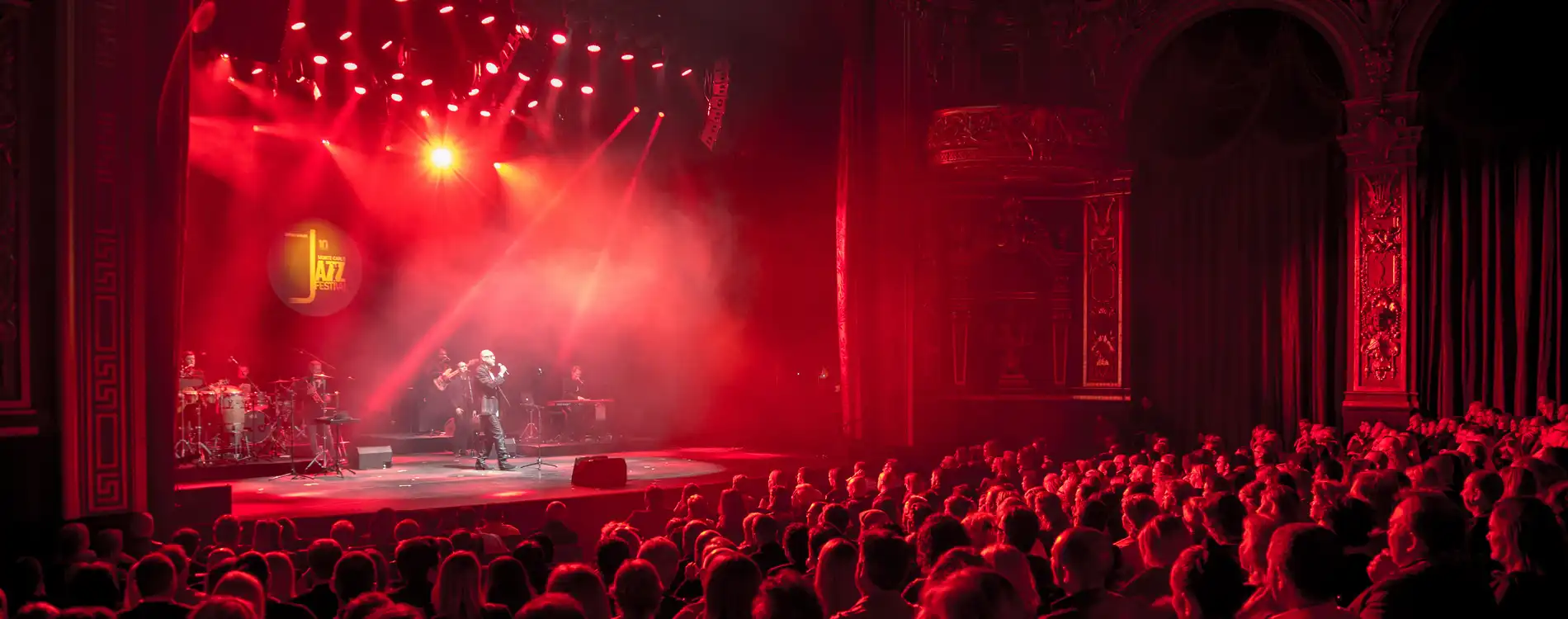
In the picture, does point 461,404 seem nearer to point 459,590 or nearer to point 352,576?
point 352,576

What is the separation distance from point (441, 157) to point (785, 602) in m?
17.8

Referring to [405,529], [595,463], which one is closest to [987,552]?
[405,529]

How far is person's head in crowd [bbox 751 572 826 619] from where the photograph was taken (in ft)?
8.94

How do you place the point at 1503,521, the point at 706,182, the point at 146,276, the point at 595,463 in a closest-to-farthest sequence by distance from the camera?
1. the point at 1503,521
2. the point at 146,276
3. the point at 595,463
4. the point at 706,182

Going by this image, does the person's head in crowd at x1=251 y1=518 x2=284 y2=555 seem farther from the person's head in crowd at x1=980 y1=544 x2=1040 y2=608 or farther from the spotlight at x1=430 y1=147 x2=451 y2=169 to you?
the spotlight at x1=430 y1=147 x2=451 y2=169

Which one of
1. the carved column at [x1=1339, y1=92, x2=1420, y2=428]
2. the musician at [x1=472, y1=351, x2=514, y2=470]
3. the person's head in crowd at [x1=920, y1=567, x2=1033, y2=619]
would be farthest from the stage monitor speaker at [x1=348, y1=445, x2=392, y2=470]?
the person's head in crowd at [x1=920, y1=567, x2=1033, y2=619]

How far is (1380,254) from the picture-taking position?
42.0ft

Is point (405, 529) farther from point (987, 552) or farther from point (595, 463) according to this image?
point (595, 463)

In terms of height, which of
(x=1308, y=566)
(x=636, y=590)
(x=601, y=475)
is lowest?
(x=601, y=475)

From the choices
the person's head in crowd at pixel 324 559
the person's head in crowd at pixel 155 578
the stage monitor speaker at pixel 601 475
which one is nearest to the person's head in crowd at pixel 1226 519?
the person's head in crowd at pixel 324 559

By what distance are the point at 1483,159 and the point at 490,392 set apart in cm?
1128

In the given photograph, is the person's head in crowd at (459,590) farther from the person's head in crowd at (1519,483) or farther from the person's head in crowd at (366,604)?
the person's head in crowd at (1519,483)

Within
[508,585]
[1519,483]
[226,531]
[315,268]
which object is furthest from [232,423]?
[1519,483]

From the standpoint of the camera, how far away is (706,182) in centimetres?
1841
